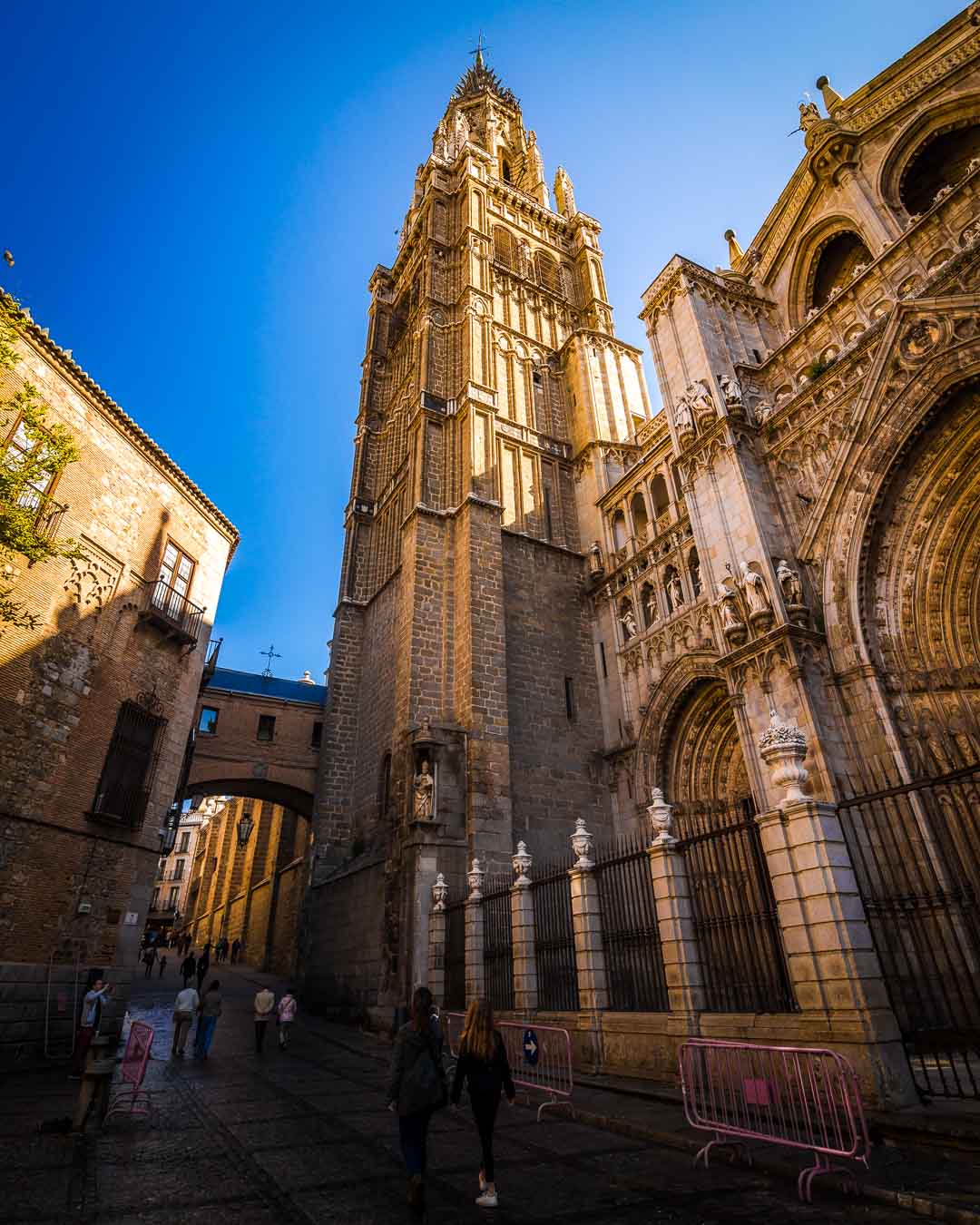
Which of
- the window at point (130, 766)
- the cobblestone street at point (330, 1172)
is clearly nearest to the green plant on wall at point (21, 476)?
the window at point (130, 766)

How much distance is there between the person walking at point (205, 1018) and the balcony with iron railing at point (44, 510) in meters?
9.35

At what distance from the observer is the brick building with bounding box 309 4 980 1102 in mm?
8000

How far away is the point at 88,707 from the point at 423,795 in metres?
7.40

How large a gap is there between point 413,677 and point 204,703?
11.5m

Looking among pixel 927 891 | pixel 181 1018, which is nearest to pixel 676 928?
pixel 927 891

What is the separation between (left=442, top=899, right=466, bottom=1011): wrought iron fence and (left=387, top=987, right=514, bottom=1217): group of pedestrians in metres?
8.57

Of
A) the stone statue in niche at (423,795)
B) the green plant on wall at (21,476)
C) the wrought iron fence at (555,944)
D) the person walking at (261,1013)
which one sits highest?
the green plant on wall at (21,476)

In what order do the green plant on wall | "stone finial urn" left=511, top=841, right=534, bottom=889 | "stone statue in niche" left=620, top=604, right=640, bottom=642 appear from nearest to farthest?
1. the green plant on wall
2. "stone finial urn" left=511, top=841, right=534, bottom=889
3. "stone statue in niche" left=620, top=604, right=640, bottom=642

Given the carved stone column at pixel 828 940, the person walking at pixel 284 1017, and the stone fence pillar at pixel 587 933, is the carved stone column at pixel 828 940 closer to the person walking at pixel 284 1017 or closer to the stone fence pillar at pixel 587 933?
the stone fence pillar at pixel 587 933

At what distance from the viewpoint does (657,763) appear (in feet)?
53.4

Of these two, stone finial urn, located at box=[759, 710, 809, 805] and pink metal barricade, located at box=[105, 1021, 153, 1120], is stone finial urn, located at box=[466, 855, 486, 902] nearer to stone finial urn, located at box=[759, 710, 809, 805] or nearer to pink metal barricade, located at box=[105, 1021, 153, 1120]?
pink metal barricade, located at box=[105, 1021, 153, 1120]

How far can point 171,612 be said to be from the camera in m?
16.2

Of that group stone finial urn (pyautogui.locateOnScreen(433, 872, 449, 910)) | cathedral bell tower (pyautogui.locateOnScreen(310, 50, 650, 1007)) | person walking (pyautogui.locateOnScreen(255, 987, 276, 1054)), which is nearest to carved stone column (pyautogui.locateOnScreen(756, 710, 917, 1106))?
stone finial urn (pyautogui.locateOnScreen(433, 872, 449, 910))

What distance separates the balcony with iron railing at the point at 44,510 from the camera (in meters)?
13.3
